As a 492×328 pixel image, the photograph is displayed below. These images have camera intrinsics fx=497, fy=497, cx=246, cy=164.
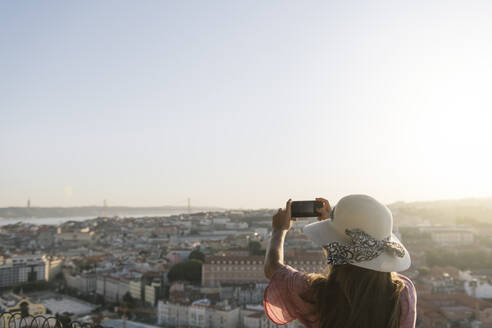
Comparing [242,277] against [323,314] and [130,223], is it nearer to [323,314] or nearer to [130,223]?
[323,314]

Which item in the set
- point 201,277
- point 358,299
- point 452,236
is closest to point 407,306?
point 358,299

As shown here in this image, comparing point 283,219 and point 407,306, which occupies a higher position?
point 283,219

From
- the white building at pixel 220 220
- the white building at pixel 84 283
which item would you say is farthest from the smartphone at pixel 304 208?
the white building at pixel 220 220

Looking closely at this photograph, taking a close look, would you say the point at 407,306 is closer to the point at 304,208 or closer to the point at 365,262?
the point at 365,262

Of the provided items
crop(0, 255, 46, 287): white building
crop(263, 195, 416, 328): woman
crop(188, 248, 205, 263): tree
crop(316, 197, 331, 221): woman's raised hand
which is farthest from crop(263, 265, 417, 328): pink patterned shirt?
crop(0, 255, 46, 287): white building

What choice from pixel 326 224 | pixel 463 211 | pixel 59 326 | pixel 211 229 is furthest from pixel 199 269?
pixel 463 211

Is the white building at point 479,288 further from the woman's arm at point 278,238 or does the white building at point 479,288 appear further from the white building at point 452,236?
the woman's arm at point 278,238
